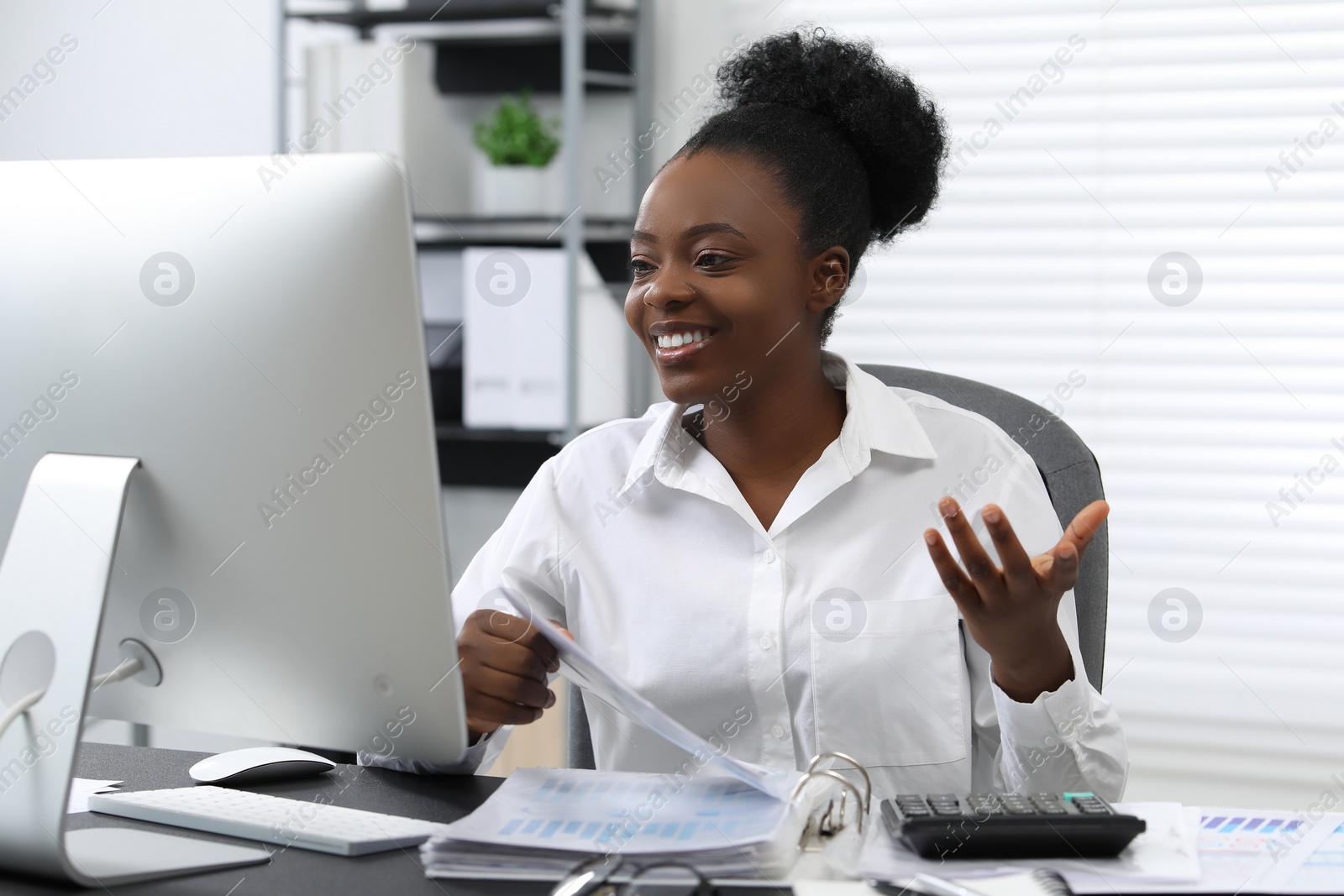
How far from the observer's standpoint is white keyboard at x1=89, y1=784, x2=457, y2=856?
862mm

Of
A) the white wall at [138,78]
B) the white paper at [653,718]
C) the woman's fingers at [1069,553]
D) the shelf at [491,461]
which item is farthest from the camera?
the white wall at [138,78]

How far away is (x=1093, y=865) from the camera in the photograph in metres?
0.79

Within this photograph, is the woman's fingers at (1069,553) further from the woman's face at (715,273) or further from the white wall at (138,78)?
the white wall at (138,78)

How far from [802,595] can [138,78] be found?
2640mm

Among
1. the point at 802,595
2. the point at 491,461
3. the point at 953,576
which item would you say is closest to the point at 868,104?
the point at 802,595

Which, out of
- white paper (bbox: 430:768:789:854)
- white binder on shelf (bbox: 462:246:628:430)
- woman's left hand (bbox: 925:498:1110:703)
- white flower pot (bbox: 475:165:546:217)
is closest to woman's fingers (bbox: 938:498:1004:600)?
woman's left hand (bbox: 925:498:1110:703)

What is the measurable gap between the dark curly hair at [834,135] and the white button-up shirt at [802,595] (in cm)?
20

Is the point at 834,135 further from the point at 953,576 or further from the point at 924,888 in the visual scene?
the point at 924,888

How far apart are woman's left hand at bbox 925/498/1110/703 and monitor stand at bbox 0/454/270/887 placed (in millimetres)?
553

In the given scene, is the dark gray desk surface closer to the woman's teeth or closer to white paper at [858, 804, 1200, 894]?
white paper at [858, 804, 1200, 894]

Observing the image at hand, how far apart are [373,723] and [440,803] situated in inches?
8.6

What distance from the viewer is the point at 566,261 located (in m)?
2.53

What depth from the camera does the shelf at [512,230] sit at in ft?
8.59

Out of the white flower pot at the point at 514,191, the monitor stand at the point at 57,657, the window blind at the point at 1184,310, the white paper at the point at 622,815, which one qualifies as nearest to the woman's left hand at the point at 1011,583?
the white paper at the point at 622,815
